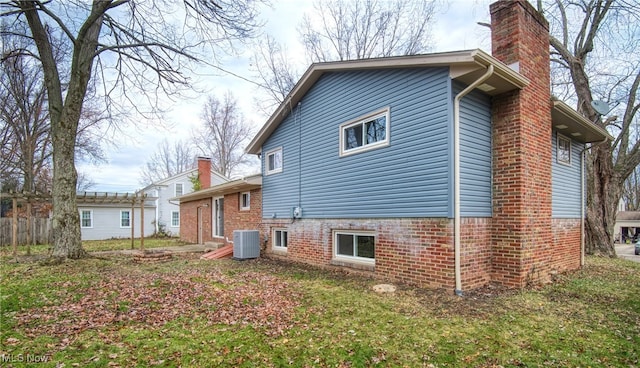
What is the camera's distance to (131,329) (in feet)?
14.8

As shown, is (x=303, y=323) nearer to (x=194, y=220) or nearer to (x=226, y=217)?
(x=226, y=217)

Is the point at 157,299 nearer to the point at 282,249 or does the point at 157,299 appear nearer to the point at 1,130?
the point at 282,249

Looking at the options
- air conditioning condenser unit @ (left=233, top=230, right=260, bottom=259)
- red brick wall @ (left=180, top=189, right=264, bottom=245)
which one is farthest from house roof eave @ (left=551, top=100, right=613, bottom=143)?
air conditioning condenser unit @ (left=233, top=230, right=260, bottom=259)

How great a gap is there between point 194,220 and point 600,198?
1922cm

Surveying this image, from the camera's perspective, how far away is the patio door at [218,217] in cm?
1650

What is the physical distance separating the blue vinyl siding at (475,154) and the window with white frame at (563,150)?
11.7 ft

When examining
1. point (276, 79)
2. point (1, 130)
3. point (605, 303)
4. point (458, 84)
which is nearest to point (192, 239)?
point (276, 79)

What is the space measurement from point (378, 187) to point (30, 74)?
23.0 meters

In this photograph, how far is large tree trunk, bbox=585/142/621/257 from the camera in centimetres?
1291

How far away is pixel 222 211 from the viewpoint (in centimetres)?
1650

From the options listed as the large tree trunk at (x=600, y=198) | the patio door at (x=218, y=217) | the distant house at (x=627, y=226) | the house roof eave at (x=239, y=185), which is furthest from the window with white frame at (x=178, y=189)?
the distant house at (x=627, y=226)

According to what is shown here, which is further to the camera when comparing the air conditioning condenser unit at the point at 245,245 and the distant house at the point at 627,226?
the distant house at the point at 627,226

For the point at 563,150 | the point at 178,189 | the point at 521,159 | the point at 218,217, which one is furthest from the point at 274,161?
the point at 178,189

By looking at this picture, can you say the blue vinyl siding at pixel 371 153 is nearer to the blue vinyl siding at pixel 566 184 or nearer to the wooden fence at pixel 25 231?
the blue vinyl siding at pixel 566 184
